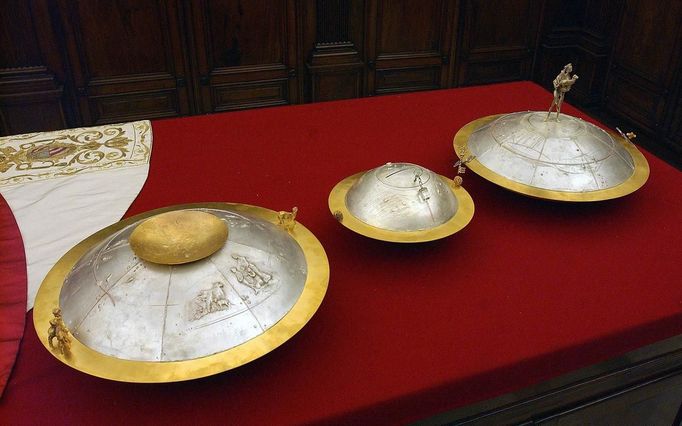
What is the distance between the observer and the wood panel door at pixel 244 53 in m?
2.96

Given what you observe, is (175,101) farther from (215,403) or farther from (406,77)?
(215,403)

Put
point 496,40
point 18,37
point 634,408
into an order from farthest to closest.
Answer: point 496,40 < point 18,37 < point 634,408

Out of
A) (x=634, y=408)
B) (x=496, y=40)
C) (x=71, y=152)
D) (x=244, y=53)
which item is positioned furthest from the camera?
(x=496, y=40)

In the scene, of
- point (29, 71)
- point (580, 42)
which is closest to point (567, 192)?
point (29, 71)

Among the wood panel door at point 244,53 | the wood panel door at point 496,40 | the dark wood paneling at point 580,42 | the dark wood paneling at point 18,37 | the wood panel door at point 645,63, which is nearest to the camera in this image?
the dark wood paneling at point 18,37

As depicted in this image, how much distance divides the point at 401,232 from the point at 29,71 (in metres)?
2.43

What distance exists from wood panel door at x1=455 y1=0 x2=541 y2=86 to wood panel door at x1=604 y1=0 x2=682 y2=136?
527 millimetres

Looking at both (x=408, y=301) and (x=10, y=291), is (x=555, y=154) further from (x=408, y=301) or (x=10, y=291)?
(x=10, y=291)

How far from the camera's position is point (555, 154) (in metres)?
1.33

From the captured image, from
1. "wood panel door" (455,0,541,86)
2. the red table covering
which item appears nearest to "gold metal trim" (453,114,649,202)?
the red table covering

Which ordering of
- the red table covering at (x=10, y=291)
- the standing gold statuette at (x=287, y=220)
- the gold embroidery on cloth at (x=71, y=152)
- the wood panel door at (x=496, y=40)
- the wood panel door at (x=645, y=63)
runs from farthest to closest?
the wood panel door at (x=496, y=40), the wood panel door at (x=645, y=63), the gold embroidery on cloth at (x=71, y=152), the standing gold statuette at (x=287, y=220), the red table covering at (x=10, y=291)

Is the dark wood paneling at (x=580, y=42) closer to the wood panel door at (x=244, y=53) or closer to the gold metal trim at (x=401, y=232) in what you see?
the wood panel door at (x=244, y=53)

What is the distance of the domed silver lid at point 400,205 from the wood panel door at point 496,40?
2.43 metres

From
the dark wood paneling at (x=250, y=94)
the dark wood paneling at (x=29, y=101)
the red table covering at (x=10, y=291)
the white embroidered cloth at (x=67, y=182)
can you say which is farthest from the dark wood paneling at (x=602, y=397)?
the dark wood paneling at (x=29, y=101)
